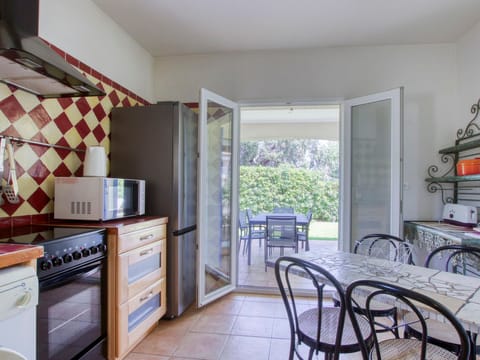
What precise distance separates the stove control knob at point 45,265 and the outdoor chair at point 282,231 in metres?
3.24

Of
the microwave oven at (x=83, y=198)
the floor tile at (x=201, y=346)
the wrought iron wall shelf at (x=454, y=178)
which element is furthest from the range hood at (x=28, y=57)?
the wrought iron wall shelf at (x=454, y=178)

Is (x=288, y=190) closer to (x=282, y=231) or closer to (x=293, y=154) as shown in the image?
(x=293, y=154)

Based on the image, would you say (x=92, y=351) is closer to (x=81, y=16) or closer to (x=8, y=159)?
(x=8, y=159)

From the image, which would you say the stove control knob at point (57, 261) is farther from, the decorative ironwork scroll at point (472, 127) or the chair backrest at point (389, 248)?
the decorative ironwork scroll at point (472, 127)

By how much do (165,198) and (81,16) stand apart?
60.3 inches

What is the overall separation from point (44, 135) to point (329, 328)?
2.07 meters

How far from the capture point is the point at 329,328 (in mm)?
1557

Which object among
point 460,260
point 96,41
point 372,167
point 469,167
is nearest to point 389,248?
point 460,260

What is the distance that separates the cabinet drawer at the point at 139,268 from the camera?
6.47 feet

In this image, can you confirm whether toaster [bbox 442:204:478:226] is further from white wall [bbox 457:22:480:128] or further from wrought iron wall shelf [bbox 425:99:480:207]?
white wall [bbox 457:22:480:128]

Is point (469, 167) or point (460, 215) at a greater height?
point (469, 167)

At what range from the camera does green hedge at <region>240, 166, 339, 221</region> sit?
296 inches

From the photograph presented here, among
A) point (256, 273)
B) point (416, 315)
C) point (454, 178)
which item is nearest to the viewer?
point (416, 315)

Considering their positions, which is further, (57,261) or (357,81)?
(357,81)
